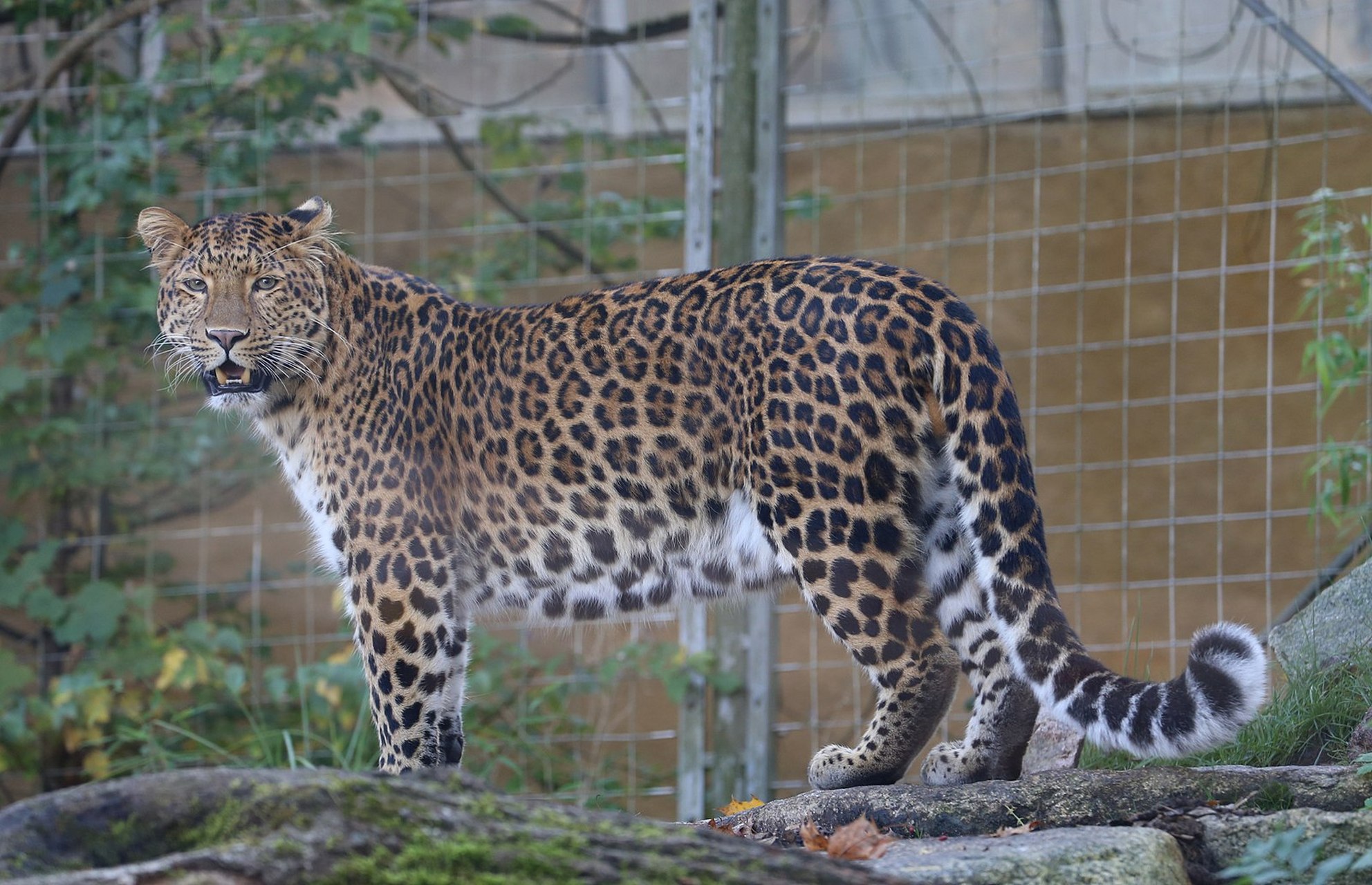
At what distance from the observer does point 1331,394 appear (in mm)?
5625

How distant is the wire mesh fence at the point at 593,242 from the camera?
23.8 feet

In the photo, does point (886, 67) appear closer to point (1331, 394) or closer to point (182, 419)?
point (1331, 394)

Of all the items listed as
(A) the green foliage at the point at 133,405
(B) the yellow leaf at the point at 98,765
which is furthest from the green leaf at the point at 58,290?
(B) the yellow leaf at the point at 98,765

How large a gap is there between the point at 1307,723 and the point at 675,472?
1.91 m

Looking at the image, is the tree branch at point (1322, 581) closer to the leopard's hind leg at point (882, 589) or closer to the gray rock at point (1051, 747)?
→ the gray rock at point (1051, 747)

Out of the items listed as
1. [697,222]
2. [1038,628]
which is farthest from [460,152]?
[1038,628]

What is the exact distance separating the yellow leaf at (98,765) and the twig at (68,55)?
10.6 feet

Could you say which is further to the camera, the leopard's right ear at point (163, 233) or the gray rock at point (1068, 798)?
the leopard's right ear at point (163, 233)

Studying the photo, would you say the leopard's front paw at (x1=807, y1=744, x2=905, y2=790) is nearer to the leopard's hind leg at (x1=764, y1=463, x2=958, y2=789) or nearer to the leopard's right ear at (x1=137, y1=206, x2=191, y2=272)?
the leopard's hind leg at (x1=764, y1=463, x2=958, y2=789)

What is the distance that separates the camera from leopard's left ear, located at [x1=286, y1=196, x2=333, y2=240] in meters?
5.08

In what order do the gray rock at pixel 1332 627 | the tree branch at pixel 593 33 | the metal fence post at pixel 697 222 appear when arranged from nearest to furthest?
1. the gray rock at pixel 1332 627
2. the metal fence post at pixel 697 222
3. the tree branch at pixel 593 33

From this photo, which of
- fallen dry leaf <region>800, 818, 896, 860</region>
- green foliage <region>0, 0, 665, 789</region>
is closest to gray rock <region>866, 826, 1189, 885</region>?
fallen dry leaf <region>800, 818, 896, 860</region>

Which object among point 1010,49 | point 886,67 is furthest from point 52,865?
point 1010,49

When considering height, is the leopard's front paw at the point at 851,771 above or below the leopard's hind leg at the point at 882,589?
below
